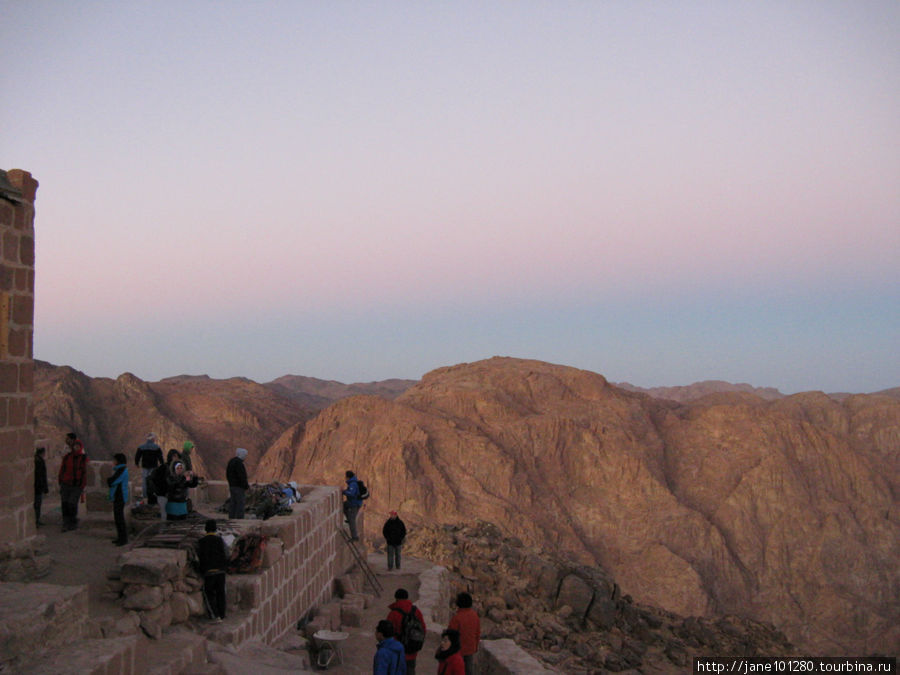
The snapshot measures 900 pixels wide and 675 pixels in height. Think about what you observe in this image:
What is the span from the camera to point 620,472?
27734 millimetres

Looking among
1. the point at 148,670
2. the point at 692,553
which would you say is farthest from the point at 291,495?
the point at 692,553

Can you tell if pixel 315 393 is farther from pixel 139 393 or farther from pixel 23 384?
pixel 23 384

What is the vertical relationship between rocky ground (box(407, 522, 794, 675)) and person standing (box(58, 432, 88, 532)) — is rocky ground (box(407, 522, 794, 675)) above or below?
below

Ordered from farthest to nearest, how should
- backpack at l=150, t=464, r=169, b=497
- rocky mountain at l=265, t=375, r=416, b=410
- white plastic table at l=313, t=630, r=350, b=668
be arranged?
rocky mountain at l=265, t=375, r=416, b=410 → backpack at l=150, t=464, r=169, b=497 → white plastic table at l=313, t=630, r=350, b=668

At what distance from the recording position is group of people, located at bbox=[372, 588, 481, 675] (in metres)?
6.18

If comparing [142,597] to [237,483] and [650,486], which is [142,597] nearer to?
[237,483]

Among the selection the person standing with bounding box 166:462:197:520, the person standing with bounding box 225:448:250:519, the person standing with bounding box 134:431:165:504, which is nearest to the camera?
the person standing with bounding box 166:462:197:520

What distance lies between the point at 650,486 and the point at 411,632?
71.5ft

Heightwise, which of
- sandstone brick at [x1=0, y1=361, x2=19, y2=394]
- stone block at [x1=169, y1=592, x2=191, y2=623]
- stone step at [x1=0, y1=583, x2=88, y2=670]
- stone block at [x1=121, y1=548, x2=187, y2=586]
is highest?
sandstone brick at [x1=0, y1=361, x2=19, y2=394]

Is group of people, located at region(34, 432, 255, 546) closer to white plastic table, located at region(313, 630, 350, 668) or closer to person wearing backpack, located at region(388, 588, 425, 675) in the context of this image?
white plastic table, located at region(313, 630, 350, 668)

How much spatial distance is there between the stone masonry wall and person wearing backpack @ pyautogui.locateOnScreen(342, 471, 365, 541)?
7.20 metres

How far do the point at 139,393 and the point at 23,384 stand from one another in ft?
94.6

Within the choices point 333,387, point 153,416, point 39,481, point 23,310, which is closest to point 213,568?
point 23,310

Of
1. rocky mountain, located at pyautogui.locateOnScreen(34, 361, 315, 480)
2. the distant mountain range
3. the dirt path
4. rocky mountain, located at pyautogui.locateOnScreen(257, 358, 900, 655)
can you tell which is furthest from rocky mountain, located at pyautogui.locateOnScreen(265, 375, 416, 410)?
the dirt path
